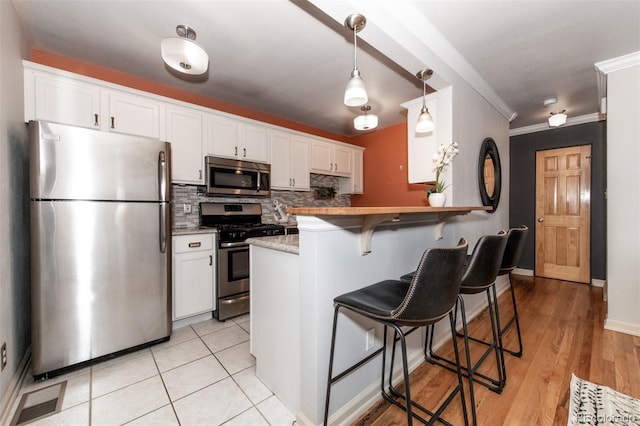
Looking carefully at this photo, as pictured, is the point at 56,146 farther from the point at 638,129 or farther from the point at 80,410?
the point at 638,129

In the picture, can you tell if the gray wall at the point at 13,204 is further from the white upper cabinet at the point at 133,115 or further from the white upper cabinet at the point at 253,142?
the white upper cabinet at the point at 253,142

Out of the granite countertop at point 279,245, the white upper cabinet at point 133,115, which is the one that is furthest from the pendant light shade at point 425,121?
the white upper cabinet at point 133,115

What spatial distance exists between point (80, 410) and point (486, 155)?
419 cm

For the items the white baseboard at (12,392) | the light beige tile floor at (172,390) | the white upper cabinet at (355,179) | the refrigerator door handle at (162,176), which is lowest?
the light beige tile floor at (172,390)

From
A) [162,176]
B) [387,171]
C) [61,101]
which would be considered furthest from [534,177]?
[61,101]

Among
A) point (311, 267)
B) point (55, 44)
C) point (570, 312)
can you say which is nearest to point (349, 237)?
point (311, 267)

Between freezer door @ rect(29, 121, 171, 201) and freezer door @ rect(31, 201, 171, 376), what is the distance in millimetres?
90

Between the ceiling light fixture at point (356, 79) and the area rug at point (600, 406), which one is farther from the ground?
the ceiling light fixture at point (356, 79)

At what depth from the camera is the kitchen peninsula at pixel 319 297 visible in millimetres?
1307

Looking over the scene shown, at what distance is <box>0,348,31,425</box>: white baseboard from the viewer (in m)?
1.45

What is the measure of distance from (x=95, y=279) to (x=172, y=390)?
966mm

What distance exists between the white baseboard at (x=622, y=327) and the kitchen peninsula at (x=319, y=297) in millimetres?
2359

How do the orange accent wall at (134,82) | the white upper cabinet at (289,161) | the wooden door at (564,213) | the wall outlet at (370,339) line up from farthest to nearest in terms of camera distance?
the wooden door at (564,213) → the white upper cabinet at (289,161) → the orange accent wall at (134,82) → the wall outlet at (370,339)

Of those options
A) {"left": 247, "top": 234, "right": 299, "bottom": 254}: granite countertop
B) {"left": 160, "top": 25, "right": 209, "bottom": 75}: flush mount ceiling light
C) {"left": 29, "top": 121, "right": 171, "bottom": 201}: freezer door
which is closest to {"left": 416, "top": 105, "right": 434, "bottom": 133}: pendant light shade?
{"left": 247, "top": 234, "right": 299, "bottom": 254}: granite countertop
